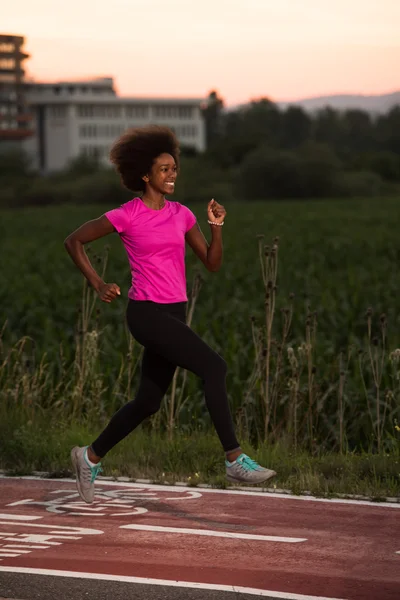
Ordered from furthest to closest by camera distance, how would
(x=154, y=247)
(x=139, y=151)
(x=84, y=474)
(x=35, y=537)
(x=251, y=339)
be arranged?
1. (x=251, y=339)
2. (x=84, y=474)
3. (x=139, y=151)
4. (x=154, y=247)
5. (x=35, y=537)

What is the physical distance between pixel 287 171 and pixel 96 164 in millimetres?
43342

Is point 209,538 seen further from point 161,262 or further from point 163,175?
point 163,175

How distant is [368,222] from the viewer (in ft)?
193

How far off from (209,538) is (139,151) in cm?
213

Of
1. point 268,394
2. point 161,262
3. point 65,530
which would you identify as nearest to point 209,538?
point 65,530

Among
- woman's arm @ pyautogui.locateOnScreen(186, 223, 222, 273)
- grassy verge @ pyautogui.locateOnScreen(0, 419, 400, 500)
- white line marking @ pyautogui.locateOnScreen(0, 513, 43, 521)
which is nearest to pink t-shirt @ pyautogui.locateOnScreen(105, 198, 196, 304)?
woman's arm @ pyautogui.locateOnScreen(186, 223, 222, 273)

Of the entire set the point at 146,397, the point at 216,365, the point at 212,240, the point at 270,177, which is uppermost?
the point at 270,177

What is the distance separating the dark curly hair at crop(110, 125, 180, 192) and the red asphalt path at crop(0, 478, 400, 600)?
180 centimetres

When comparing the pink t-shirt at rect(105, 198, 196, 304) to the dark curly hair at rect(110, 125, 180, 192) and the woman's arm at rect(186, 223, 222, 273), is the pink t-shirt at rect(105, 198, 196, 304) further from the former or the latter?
the dark curly hair at rect(110, 125, 180, 192)

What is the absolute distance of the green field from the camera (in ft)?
33.0

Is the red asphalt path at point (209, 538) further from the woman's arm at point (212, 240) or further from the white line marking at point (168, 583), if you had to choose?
the woman's arm at point (212, 240)

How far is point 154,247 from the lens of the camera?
685cm

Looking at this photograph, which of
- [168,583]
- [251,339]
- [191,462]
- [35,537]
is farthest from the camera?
[251,339]

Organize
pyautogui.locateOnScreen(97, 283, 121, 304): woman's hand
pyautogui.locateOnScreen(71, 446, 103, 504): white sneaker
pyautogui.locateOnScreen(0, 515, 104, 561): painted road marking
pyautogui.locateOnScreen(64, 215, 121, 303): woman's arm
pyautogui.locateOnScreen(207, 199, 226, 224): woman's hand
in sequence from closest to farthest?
1. pyautogui.locateOnScreen(0, 515, 104, 561): painted road marking
2. pyautogui.locateOnScreen(97, 283, 121, 304): woman's hand
3. pyautogui.locateOnScreen(64, 215, 121, 303): woman's arm
4. pyautogui.locateOnScreen(207, 199, 226, 224): woman's hand
5. pyautogui.locateOnScreen(71, 446, 103, 504): white sneaker
